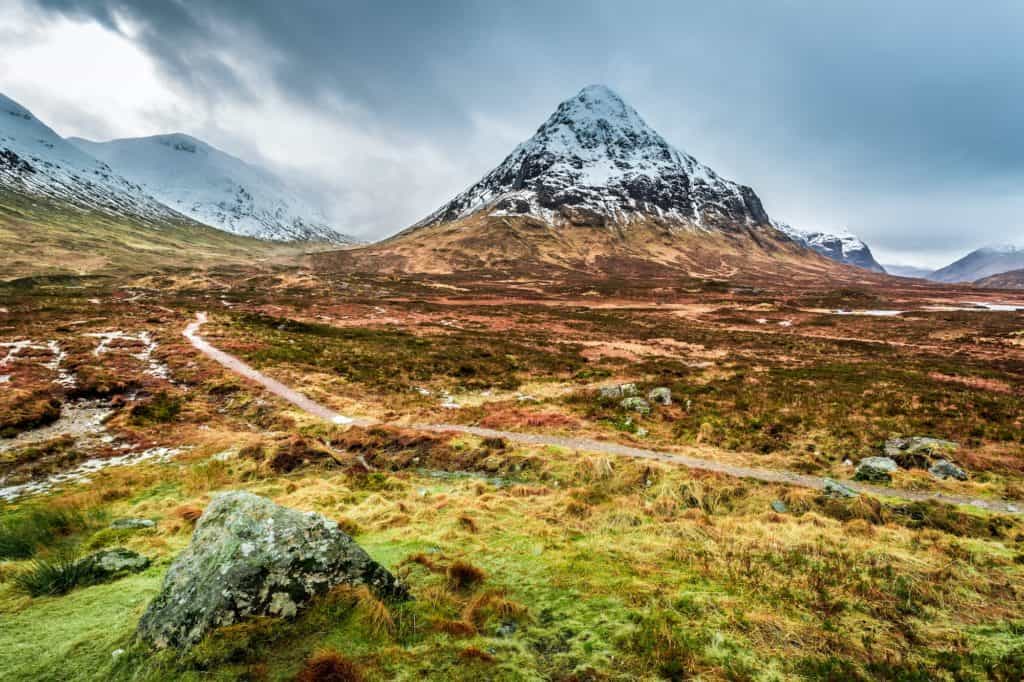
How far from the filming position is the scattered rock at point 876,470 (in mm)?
14748

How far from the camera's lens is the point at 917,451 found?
16406 mm

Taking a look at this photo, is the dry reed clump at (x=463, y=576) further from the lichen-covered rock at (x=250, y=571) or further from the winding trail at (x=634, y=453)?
the winding trail at (x=634, y=453)

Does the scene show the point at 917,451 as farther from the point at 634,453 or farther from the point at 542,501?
the point at 542,501

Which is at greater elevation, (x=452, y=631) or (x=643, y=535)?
(x=452, y=631)

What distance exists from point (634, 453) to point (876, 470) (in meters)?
8.45

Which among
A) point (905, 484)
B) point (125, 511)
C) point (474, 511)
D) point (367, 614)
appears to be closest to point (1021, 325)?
point (905, 484)

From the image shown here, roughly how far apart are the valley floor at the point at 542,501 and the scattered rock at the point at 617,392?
292mm

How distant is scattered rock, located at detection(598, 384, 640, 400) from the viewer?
81.3ft

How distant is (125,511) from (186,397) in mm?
13599

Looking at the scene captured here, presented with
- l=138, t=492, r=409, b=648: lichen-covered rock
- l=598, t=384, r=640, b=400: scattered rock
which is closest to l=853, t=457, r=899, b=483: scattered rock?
l=598, t=384, r=640, b=400: scattered rock

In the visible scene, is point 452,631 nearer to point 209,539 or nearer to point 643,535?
point 209,539

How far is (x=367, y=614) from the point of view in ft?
18.3

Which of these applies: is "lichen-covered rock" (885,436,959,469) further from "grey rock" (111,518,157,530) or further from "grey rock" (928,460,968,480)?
"grey rock" (111,518,157,530)

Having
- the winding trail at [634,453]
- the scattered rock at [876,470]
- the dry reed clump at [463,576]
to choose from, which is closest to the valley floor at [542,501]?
the dry reed clump at [463,576]
